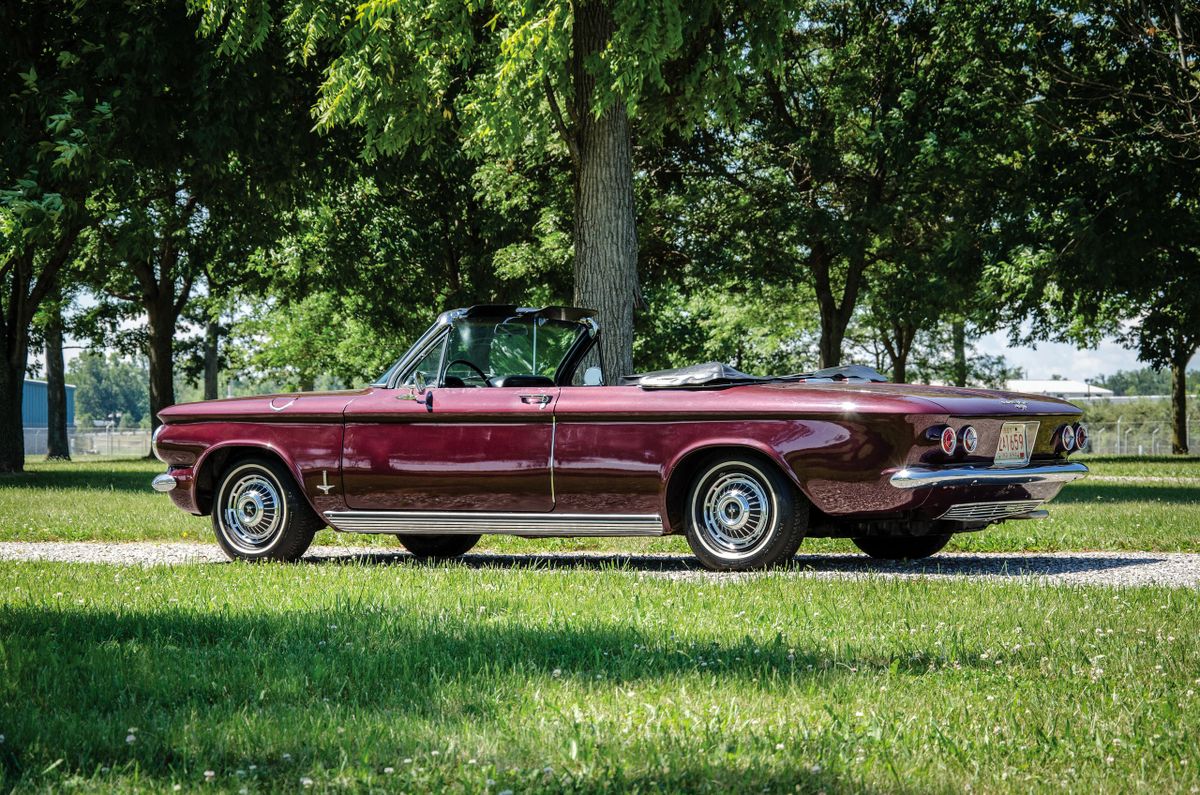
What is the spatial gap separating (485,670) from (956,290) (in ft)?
69.1

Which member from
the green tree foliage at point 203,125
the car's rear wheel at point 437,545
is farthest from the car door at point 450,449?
the green tree foliage at point 203,125

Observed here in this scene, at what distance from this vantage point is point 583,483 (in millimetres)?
8336

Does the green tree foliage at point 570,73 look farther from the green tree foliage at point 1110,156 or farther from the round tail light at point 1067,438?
the green tree foliage at point 1110,156

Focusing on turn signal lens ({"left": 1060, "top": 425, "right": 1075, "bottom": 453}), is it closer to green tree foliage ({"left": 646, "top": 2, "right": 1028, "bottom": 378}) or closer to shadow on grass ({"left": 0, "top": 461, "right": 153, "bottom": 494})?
shadow on grass ({"left": 0, "top": 461, "right": 153, "bottom": 494})

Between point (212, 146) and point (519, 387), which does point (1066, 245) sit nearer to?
point (212, 146)

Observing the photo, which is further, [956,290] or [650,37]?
[956,290]

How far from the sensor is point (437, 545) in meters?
10.0

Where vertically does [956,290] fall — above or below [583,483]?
above

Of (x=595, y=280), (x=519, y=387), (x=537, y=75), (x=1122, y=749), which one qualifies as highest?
(x=537, y=75)

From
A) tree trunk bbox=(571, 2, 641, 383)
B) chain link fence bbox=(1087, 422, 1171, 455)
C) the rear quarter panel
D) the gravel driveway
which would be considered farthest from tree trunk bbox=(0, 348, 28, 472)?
chain link fence bbox=(1087, 422, 1171, 455)

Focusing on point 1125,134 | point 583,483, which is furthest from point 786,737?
point 1125,134

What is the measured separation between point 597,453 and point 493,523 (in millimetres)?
852

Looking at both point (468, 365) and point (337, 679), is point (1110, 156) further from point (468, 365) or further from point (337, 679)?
point (337, 679)

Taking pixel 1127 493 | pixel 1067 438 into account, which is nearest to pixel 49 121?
pixel 1067 438
